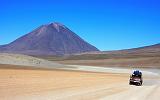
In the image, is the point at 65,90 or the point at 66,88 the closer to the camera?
the point at 65,90

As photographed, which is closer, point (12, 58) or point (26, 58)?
point (12, 58)

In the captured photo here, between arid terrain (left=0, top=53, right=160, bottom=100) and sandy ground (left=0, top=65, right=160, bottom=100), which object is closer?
sandy ground (left=0, top=65, right=160, bottom=100)

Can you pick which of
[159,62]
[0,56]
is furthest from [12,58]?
[159,62]

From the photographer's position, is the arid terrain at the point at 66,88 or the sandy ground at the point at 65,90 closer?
the sandy ground at the point at 65,90

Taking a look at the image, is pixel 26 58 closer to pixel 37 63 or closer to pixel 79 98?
pixel 37 63

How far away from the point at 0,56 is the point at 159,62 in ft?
221

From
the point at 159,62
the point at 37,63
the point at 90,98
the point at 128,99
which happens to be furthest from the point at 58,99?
the point at 159,62

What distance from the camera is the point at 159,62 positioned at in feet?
460

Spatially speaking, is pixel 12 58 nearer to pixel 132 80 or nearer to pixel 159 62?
pixel 132 80

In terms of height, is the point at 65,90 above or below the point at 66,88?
below

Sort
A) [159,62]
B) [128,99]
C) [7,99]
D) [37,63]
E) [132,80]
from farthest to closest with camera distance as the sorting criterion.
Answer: [159,62] < [37,63] < [132,80] < [128,99] < [7,99]

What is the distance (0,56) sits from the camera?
86.7m

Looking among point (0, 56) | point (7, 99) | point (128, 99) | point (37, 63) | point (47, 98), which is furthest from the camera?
point (37, 63)

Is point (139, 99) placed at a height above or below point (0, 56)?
below
